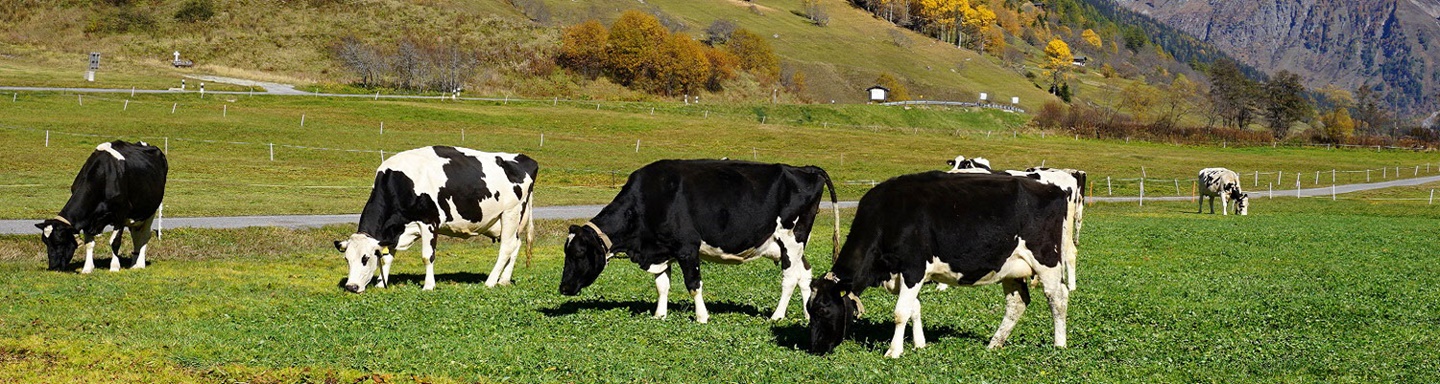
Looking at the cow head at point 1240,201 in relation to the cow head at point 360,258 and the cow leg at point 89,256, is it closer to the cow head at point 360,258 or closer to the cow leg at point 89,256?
the cow head at point 360,258

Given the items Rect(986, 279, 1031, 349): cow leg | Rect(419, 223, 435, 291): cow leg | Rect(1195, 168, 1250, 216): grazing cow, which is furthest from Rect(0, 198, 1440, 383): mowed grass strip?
A: Rect(1195, 168, 1250, 216): grazing cow

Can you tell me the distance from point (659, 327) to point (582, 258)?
182 cm

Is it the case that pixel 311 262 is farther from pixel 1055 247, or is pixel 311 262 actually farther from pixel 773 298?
pixel 1055 247

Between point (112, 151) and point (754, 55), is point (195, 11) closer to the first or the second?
point (754, 55)

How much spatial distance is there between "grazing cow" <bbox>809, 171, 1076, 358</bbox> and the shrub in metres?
132

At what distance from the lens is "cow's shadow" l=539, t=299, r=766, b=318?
57.2 ft

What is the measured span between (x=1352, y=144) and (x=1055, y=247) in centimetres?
13573

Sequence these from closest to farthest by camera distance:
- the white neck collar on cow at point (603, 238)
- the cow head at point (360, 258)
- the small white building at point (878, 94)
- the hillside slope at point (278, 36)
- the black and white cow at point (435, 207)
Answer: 1. the white neck collar on cow at point (603, 238)
2. the cow head at point (360, 258)
3. the black and white cow at point (435, 207)
4. the hillside slope at point (278, 36)
5. the small white building at point (878, 94)

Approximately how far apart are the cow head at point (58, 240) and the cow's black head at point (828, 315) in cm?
1502

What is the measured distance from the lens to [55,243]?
21297 millimetres

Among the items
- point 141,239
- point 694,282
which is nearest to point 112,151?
point 141,239

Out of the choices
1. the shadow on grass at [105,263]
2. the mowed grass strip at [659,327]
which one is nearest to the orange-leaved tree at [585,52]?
the mowed grass strip at [659,327]

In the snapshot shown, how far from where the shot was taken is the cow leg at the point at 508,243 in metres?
21.0

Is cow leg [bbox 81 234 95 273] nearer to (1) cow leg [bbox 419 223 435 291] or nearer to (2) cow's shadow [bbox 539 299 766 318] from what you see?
(1) cow leg [bbox 419 223 435 291]
